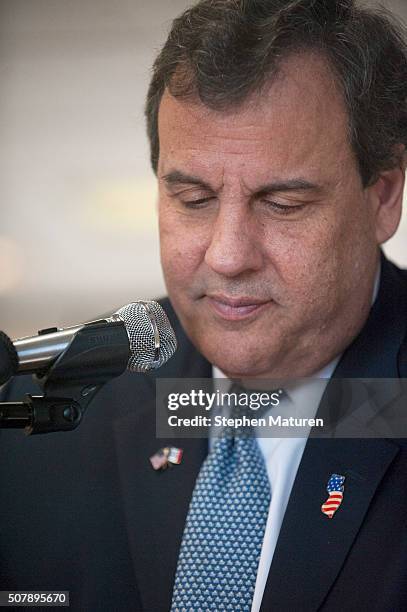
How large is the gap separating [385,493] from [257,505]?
26 centimetres

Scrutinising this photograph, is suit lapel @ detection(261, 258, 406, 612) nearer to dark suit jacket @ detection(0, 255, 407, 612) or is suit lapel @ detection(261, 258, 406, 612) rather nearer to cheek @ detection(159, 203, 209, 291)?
dark suit jacket @ detection(0, 255, 407, 612)

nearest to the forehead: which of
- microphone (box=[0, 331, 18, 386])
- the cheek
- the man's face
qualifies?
the man's face

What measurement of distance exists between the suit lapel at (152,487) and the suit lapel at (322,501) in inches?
9.5

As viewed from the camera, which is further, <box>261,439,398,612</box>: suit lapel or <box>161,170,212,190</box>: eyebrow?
<box>161,170,212,190</box>: eyebrow

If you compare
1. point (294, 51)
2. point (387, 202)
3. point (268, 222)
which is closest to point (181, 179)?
point (268, 222)

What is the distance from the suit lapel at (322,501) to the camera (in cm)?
157

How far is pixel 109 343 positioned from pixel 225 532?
0.65 metres

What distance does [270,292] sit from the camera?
168 cm

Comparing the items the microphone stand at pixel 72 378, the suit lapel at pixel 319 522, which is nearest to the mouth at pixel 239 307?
the suit lapel at pixel 319 522

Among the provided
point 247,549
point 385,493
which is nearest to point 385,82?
point 385,493

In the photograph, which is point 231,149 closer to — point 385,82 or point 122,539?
point 385,82

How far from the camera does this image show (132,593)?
67.9 inches

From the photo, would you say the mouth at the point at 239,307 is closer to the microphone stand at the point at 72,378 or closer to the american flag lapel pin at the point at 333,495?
the american flag lapel pin at the point at 333,495

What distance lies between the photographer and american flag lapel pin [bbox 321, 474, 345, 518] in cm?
162
